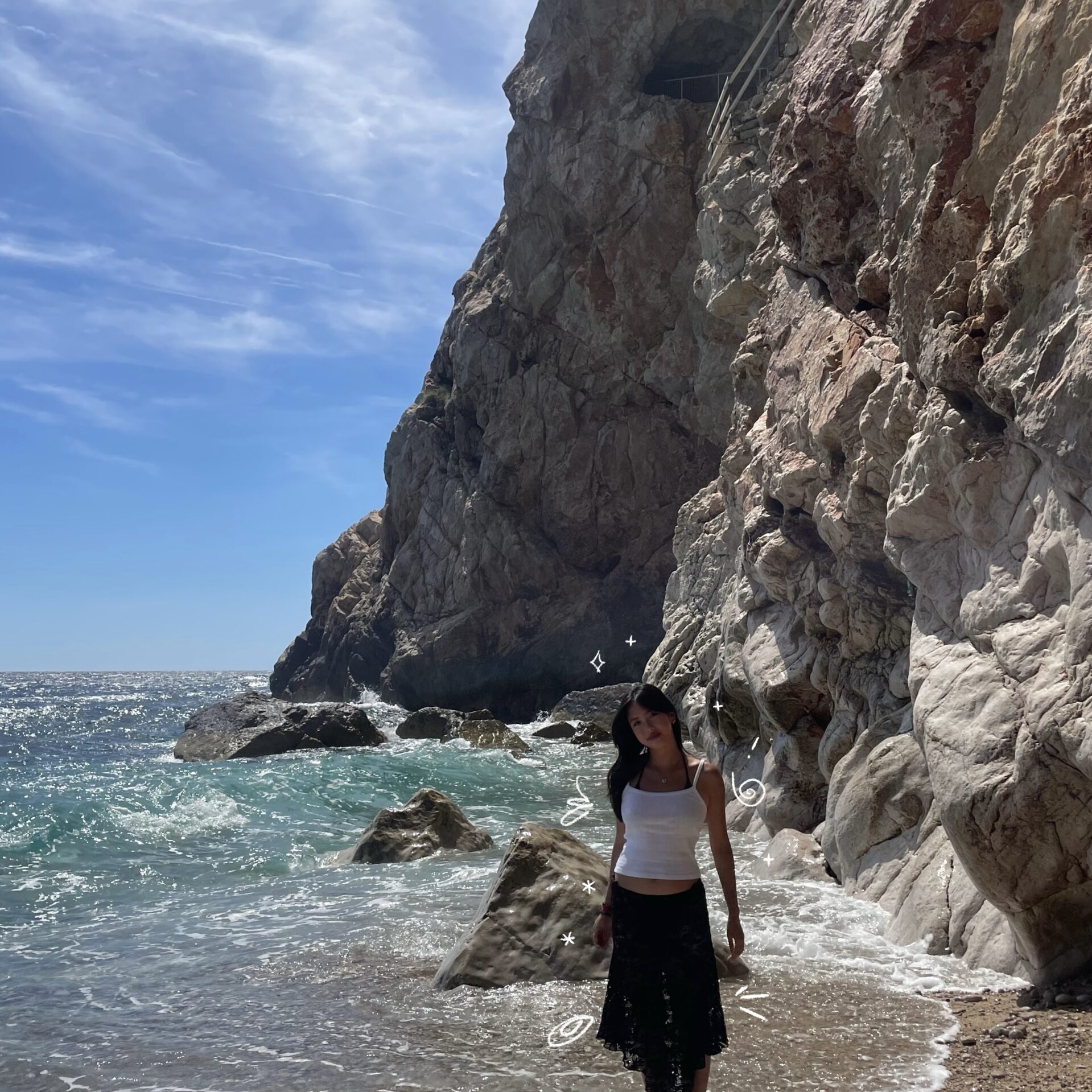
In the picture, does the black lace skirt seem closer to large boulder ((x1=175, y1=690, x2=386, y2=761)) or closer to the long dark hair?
the long dark hair

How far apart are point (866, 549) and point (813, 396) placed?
206 centimetres

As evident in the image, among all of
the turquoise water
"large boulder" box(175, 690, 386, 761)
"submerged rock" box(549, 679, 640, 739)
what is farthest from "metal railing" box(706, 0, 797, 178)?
"large boulder" box(175, 690, 386, 761)

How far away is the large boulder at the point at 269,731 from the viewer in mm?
29438

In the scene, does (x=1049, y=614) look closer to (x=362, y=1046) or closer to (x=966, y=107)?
(x=966, y=107)

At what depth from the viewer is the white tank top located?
13.0 feet

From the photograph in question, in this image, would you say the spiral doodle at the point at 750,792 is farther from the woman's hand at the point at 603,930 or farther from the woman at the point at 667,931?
the woman at the point at 667,931

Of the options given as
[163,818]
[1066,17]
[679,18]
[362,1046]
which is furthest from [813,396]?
[679,18]

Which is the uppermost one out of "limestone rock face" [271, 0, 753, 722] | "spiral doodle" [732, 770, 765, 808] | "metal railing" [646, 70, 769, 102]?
"metal railing" [646, 70, 769, 102]

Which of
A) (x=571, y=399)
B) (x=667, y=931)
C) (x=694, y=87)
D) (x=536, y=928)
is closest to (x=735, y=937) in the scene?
(x=667, y=931)

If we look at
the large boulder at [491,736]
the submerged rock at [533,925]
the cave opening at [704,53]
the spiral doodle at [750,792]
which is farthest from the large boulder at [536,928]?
the cave opening at [704,53]

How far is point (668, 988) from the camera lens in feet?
13.0

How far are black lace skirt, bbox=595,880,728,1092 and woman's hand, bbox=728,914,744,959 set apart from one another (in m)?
0.13

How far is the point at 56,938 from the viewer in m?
9.71

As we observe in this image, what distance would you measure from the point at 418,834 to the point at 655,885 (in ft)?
31.6
